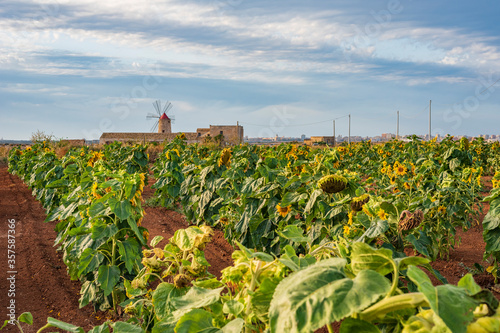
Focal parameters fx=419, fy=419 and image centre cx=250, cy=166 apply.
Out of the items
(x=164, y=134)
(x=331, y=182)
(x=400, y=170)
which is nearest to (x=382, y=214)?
(x=331, y=182)

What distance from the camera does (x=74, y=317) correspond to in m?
4.01

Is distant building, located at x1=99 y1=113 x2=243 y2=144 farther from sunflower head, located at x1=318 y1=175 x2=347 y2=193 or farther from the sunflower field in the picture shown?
sunflower head, located at x1=318 y1=175 x2=347 y2=193

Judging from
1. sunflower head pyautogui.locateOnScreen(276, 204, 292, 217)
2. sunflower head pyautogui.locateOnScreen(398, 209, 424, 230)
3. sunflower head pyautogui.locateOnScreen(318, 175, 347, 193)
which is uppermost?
sunflower head pyautogui.locateOnScreen(318, 175, 347, 193)

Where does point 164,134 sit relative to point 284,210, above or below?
above

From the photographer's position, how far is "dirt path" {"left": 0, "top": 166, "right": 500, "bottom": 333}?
4.20 metres

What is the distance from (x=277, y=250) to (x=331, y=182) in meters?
2.23

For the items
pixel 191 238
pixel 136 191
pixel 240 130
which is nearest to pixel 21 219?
pixel 136 191

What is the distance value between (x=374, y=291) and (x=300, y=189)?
3.44 metres

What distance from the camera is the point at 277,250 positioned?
15.4 ft

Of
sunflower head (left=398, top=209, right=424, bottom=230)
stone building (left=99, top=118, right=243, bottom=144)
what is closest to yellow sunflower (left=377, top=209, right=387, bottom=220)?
sunflower head (left=398, top=209, right=424, bottom=230)

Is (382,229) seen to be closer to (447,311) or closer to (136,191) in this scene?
(447,311)

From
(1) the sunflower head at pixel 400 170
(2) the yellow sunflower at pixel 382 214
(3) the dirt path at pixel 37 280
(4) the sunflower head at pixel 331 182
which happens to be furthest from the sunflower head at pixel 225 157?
(2) the yellow sunflower at pixel 382 214

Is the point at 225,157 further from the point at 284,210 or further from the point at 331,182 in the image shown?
the point at 331,182

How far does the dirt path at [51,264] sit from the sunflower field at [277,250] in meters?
0.30
